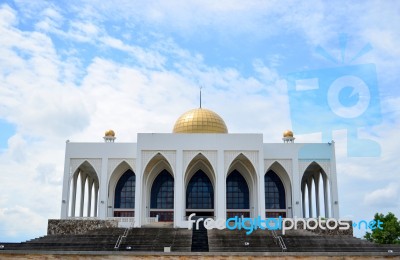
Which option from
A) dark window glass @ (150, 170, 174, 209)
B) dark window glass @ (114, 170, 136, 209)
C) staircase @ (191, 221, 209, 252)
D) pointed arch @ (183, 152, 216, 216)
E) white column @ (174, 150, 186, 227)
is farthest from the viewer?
dark window glass @ (114, 170, 136, 209)

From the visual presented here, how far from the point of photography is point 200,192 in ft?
120

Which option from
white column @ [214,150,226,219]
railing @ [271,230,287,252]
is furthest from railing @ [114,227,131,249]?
railing @ [271,230,287,252]

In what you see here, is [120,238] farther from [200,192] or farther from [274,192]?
[274,192]

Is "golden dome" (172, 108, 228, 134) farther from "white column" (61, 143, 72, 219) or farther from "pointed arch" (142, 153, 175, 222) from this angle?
"white column" (61, 143, 72, 219)

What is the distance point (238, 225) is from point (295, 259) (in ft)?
18.5

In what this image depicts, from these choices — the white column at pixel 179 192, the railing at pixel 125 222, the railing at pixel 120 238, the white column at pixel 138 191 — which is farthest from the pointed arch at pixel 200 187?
the railing at pixel 120 238

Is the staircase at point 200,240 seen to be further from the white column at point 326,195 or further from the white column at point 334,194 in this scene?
the white column at point 326,195

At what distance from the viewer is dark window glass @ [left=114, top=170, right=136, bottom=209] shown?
36969 millimetres

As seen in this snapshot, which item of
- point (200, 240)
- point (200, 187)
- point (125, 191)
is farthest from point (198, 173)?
point (200, 240)

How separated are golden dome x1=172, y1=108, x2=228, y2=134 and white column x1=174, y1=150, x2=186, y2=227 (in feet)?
10.9

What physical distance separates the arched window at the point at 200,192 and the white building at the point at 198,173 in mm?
72

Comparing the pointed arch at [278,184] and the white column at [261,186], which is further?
the pointed arch at [278,184]

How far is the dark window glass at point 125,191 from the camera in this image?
3697 centimetres

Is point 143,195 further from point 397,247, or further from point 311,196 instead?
point 397,247
